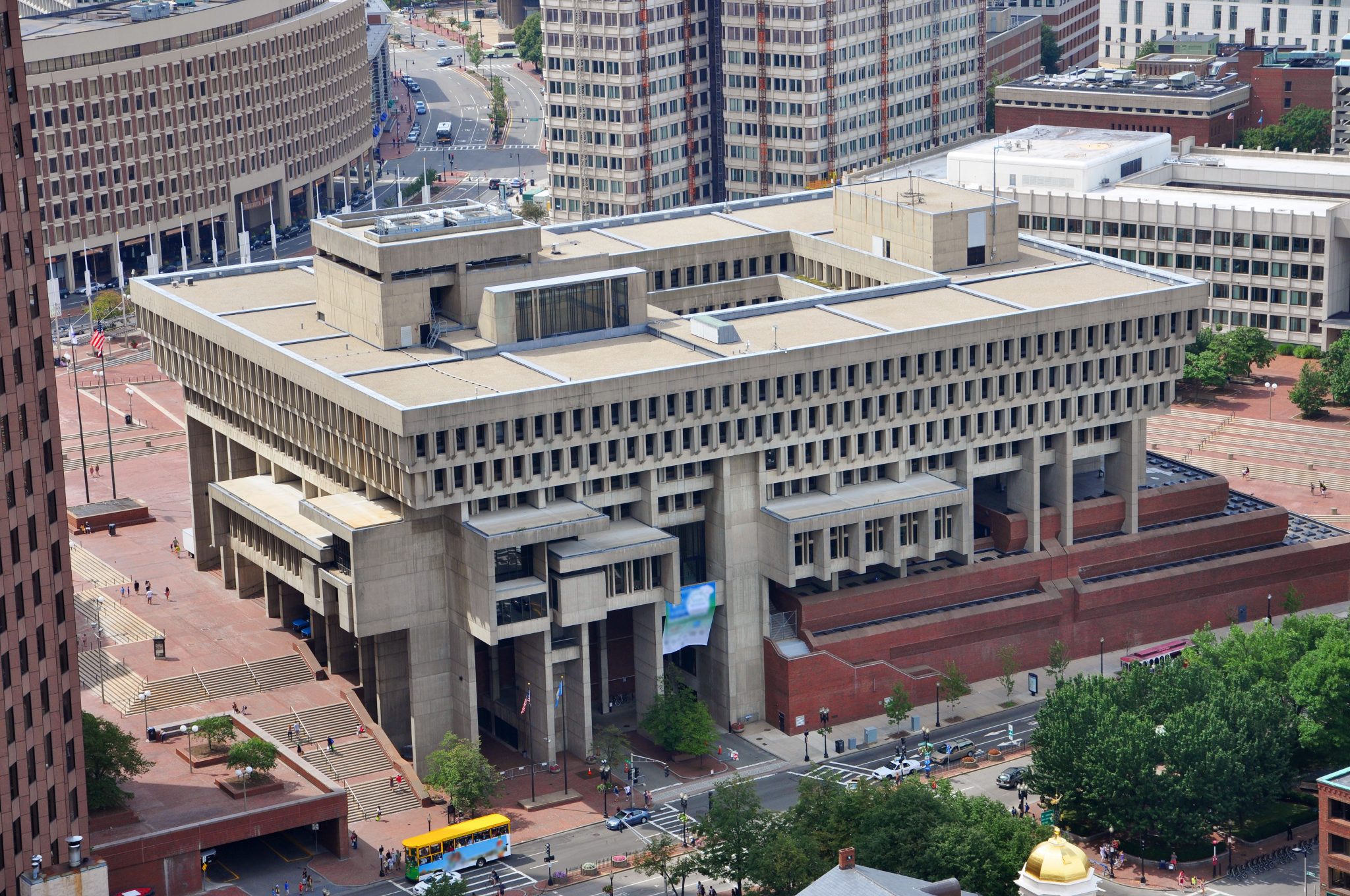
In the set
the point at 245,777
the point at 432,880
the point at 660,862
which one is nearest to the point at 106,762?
the point at 245,777

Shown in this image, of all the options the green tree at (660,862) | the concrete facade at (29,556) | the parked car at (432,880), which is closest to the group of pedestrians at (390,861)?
the parked car at (432,880)

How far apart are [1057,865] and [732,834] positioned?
40468 mm

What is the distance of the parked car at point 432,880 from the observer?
181 metres

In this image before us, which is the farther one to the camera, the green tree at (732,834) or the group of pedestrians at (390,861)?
the group of pedestrians at (390,861)

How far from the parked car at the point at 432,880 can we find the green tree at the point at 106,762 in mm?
23509

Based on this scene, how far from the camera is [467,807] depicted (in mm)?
198750

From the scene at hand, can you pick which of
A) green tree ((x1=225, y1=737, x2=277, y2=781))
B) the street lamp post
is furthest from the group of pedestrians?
green tree ((x1=225, y1=737, x2=277, y2=781))

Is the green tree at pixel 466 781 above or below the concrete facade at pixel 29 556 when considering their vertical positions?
below

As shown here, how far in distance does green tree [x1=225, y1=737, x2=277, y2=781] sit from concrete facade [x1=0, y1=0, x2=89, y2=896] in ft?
65.5

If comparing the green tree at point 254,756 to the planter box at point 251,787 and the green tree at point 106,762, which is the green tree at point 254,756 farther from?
the green tree at point 106,762

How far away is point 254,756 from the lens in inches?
7707

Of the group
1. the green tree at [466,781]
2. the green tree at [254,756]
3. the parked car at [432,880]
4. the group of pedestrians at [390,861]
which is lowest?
the group of pedestrians at [390,861]

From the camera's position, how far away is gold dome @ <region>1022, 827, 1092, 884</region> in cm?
14775

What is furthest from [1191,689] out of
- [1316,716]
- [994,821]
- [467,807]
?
Answer: [467,807]
